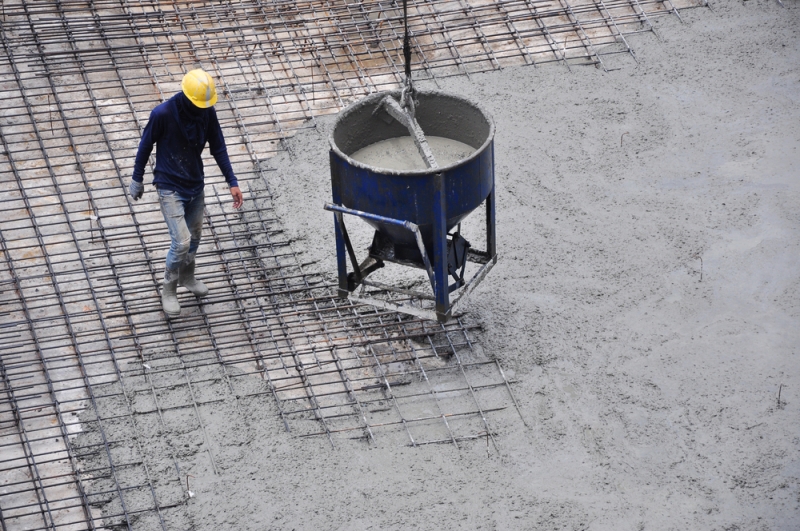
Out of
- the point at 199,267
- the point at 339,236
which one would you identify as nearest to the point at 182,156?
the point at 339,236

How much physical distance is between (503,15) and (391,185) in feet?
16.0

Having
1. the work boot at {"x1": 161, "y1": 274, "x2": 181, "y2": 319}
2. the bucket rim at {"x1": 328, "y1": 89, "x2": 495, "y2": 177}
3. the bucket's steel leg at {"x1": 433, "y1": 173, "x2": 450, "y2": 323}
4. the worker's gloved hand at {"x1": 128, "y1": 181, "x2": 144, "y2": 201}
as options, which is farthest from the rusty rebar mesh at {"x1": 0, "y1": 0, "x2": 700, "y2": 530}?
the bucket rim at {"x1": 328, "y1": 89, "x2": 495, "y2": 177}

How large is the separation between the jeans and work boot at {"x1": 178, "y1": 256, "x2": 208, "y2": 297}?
0.20 ft

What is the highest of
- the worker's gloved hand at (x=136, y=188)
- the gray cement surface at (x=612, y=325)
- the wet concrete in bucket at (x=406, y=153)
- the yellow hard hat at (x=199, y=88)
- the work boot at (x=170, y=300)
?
the yellow hard hat at (x=199, y=88)

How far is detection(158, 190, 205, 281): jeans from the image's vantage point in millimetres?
6781

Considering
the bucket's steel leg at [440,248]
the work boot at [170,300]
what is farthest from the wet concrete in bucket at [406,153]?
the work boot at [170,300]

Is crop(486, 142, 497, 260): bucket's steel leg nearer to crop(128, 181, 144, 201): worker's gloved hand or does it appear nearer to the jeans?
the jeans

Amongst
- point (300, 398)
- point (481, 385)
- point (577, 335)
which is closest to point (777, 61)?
point (577, 335)

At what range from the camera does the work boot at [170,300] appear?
282 inches

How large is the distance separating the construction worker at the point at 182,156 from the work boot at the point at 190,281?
0.05m

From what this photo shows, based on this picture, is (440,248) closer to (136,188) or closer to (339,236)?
(339,236)

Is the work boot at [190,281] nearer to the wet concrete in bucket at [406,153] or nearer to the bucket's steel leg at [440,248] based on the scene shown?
the wet concrete in bucket at [406,153]

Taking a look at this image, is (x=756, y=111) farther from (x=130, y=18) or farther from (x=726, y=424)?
(x=130, y=18)

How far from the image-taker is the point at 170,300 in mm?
7195
